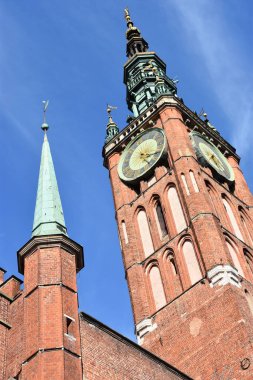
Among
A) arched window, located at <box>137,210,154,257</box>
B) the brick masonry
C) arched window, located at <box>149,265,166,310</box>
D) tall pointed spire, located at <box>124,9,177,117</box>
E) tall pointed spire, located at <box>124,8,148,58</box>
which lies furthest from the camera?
tall pointed spire, located at <box>124,8,148,58</box>

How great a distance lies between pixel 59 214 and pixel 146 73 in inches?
1041

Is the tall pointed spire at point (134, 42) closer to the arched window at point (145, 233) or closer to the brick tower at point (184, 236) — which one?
the brick tower at point (184, 236)

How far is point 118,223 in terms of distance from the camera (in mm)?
28656

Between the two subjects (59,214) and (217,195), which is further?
(217,195)

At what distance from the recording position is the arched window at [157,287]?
24.4 m

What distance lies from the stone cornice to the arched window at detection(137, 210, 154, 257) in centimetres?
1292

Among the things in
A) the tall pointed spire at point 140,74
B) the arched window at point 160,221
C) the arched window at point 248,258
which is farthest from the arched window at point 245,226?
the tall pointed spire at point 140,74

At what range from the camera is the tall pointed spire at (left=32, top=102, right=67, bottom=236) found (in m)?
14.1

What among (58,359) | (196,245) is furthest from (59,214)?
(196,245)

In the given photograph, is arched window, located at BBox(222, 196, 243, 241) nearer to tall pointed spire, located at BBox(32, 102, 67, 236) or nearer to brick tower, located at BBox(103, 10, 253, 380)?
brick tower, located at BBox(103, 10, 253, 380)

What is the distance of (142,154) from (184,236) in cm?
631

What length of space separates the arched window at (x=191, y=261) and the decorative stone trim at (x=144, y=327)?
2.11 metres

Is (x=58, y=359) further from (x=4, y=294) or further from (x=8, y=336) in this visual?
(x=4, y=294)

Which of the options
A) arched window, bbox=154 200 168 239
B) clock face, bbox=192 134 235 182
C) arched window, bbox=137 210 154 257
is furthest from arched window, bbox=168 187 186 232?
clock face, bbox=192 134 235 182
